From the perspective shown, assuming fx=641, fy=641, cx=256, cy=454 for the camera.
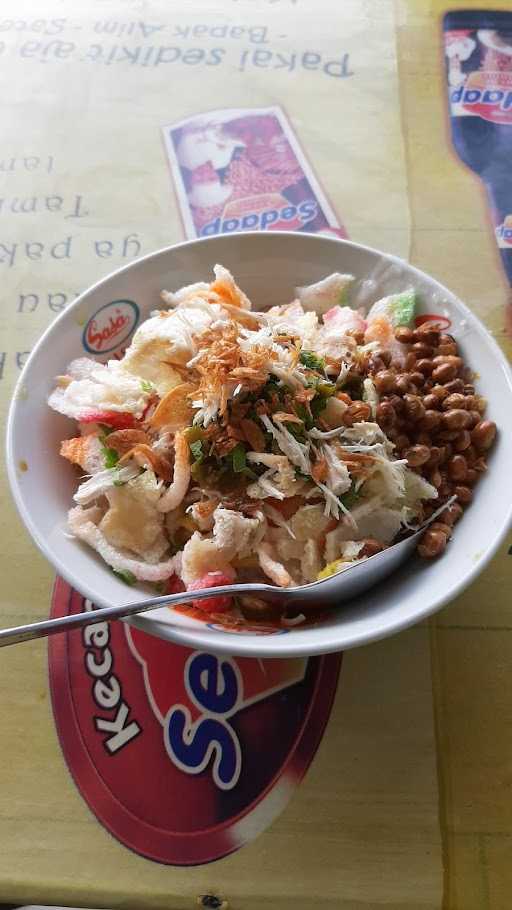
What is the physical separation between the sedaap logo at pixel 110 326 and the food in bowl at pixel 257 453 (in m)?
0.09

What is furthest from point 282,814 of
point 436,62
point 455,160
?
point 436,62

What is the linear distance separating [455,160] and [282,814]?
1828 mm

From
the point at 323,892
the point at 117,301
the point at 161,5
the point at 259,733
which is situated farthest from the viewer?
the point at 161,5

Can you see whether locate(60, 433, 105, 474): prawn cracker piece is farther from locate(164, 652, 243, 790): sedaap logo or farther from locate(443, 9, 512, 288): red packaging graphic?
locate(443, 9, 512, 288): red packaging graphic

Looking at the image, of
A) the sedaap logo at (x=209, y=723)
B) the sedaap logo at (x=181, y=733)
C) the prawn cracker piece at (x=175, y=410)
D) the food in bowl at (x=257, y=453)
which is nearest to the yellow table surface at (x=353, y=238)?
the sedaap logo at (x=181, y=733)

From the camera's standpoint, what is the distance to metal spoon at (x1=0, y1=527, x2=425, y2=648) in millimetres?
948

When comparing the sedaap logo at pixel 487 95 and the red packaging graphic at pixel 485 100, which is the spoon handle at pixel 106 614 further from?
the sedaap logo at pixel 487 95

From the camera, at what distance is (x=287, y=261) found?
1.50 m

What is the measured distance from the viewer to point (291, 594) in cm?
109

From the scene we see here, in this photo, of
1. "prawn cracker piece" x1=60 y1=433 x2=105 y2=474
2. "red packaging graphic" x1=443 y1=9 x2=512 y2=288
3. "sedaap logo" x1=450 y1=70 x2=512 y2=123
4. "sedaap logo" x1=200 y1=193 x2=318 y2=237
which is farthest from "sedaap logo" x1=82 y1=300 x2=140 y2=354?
"sedaap logo" x1=450 y1=70 x2=512 y2=123

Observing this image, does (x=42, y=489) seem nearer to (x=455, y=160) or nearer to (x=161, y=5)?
(x=455, y=160)

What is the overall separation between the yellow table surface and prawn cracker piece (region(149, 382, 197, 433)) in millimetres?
430

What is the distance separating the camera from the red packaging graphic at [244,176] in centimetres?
Answer: 185

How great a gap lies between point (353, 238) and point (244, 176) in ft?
1.32
